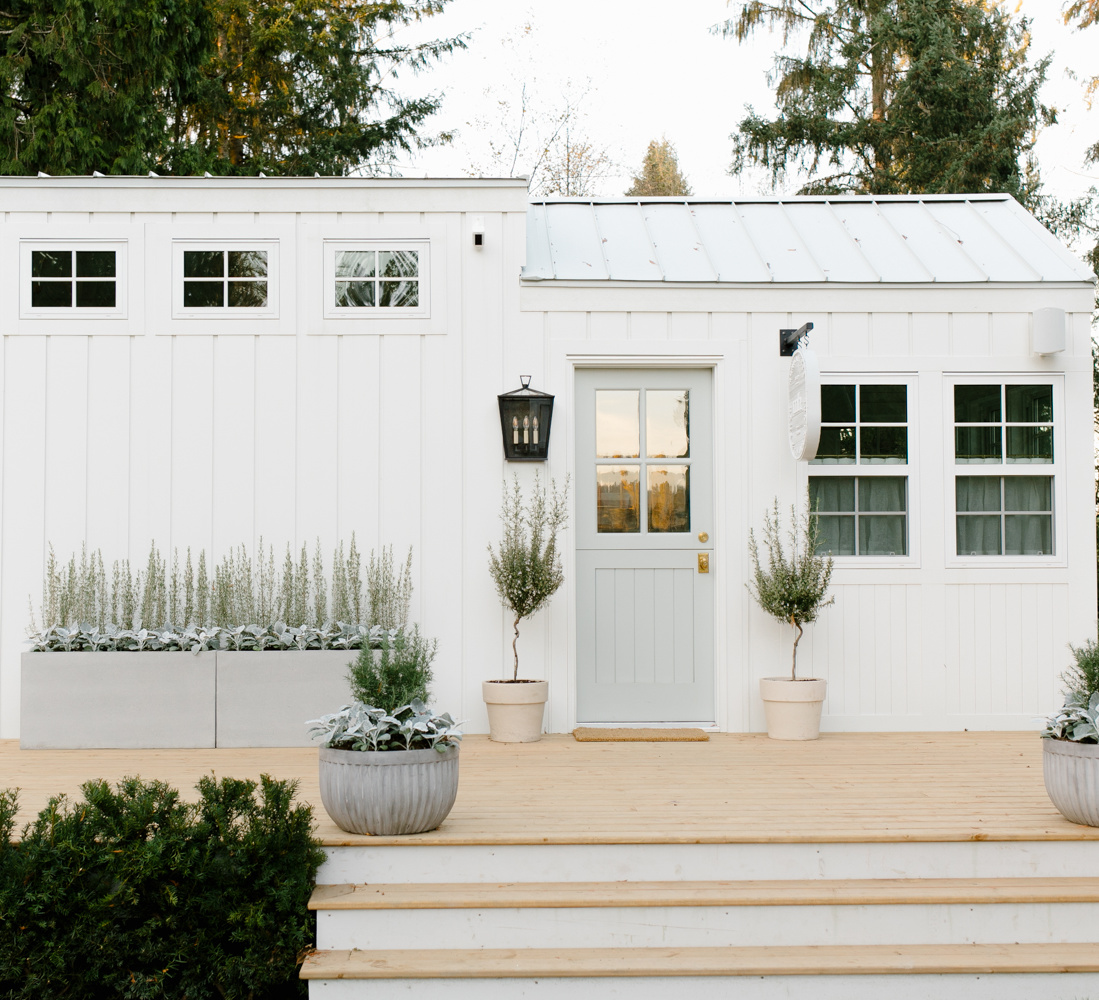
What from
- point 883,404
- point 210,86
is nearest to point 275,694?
point 883,404

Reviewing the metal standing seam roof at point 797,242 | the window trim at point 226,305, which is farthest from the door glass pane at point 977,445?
the window trim at point 226,305

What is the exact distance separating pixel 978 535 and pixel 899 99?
8854 millimetres

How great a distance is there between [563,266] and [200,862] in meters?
3.73

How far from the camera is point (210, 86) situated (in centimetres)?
1116

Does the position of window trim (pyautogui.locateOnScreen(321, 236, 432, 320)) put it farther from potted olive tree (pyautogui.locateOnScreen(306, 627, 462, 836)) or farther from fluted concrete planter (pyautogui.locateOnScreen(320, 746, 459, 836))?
fluted concrete planter (pyautogui.locateOnScreen(320, 746, 459, 836))

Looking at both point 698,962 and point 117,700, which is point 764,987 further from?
point 117,700

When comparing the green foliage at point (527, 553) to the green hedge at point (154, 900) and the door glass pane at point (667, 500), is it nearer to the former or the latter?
the door glass pane at point (667, 500)

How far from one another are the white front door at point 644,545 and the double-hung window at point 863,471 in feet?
2.06

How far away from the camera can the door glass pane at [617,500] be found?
5492mm

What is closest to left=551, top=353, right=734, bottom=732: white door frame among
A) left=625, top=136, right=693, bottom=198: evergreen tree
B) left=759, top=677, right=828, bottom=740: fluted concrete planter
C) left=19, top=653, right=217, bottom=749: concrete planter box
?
left=759, top=677, right=828, bottom=740: fluted concrete planter

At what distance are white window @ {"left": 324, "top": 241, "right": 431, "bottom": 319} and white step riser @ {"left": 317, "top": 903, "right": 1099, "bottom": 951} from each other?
132 inches

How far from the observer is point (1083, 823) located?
334 centimetres

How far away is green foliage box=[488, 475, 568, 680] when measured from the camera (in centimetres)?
512

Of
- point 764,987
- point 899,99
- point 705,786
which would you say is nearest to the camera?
point 764,987
